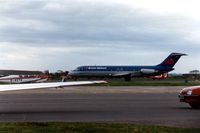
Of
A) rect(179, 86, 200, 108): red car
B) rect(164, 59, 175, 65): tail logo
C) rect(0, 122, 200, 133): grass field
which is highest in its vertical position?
rect(164, 59, 175, 65): tail logo

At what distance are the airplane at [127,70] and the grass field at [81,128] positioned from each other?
83.1m

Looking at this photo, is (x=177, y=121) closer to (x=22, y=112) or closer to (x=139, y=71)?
(x=22, y=112)

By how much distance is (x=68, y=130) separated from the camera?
13266mm

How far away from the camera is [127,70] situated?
10050 centimetres

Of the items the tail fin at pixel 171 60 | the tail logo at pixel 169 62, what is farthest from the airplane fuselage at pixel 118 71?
the tail logo at pixel 169 62

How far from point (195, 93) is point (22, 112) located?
6760 mm

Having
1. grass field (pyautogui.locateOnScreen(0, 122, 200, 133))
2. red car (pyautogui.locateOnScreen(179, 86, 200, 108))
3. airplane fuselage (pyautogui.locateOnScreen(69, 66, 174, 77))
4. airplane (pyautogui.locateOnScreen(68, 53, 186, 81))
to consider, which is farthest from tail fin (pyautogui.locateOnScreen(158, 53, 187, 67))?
grass field (pyautogui.locateOnScreen(0, 122, 200, 133))

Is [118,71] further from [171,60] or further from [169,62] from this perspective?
[171,60]

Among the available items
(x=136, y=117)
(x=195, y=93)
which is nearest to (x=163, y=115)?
(x=136, y=117)

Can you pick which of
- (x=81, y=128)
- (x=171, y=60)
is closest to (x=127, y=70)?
(x=171, y=60)

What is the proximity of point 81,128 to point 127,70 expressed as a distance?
87015 millimetres

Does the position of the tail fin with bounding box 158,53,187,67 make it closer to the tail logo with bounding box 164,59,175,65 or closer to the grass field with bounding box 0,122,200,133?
the tail logo with bounding box 164,59,175,65

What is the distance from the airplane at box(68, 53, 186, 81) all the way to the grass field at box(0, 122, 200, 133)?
273 ft

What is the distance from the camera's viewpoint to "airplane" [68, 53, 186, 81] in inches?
3888
